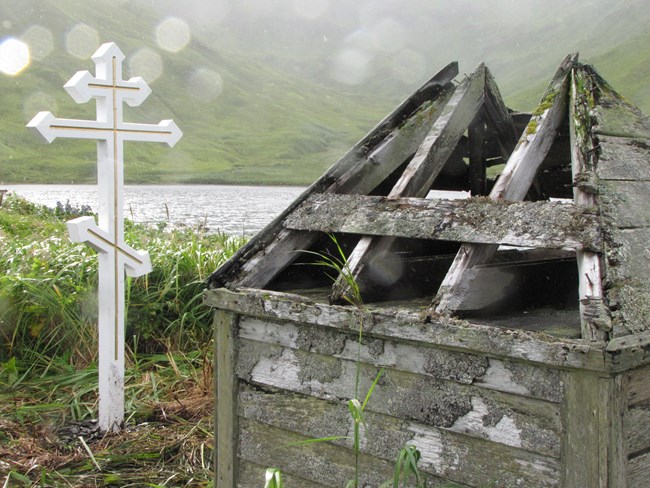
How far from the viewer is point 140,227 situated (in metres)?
10.6

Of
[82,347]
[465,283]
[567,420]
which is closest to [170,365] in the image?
[82,347]

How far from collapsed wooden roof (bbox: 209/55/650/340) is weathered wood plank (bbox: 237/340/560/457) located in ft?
0.99

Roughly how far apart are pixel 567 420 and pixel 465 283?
65cm

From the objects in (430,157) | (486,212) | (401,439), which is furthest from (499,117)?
(401,439)

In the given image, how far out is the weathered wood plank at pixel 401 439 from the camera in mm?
2441

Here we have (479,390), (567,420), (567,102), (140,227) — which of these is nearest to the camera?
(567,420)

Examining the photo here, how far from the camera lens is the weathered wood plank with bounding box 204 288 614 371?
7.29 ft

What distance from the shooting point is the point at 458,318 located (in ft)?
8.52

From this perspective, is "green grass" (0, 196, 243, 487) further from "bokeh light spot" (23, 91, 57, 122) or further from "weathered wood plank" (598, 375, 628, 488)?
"bokeh light spot" (23, 91, 57, 122)

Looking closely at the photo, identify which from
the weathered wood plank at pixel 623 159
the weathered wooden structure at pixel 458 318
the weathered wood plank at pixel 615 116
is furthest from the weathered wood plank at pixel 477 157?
the weathered wood plank at pixel 623 159

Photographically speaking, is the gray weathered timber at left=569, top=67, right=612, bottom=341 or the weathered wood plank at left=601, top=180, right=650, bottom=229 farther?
the weathered wood plank at left=601, top=180, right=650, bottom=229

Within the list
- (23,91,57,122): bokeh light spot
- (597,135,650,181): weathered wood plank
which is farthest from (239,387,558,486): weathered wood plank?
(23,91,57,122): bokeh light spot

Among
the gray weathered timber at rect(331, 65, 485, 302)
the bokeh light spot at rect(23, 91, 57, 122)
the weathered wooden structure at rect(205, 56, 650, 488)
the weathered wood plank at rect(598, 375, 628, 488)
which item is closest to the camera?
the weathered wood plank at rect(598, 375, 628, 488)

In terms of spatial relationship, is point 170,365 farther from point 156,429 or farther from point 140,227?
point 140,227
